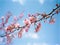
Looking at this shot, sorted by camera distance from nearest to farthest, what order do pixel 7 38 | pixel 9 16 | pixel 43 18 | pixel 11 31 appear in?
pixel 43 18 → pixel 11 31 → pixel 7 38 → pixel 9 16

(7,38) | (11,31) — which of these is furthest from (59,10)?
(7,38)

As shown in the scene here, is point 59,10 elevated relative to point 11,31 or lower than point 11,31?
elevated

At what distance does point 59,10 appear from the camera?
1.29 meters

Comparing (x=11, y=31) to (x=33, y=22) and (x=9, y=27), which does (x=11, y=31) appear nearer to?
(x=9, y=27)

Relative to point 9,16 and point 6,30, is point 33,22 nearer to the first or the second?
point 6,30

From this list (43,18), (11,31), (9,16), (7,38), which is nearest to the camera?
(43,18)

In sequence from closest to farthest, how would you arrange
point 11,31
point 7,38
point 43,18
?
point 43,18
point 11,31
point 7,38

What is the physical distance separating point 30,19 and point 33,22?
0.15 ft

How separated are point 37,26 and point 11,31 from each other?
24 cm

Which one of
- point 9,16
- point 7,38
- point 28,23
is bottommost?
point 7,38

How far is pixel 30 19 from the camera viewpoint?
50.9 inches

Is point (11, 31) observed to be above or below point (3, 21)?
below

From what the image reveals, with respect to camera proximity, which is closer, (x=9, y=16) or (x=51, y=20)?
(x=51, y=20)

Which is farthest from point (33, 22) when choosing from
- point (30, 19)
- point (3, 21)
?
point (3, 21)
